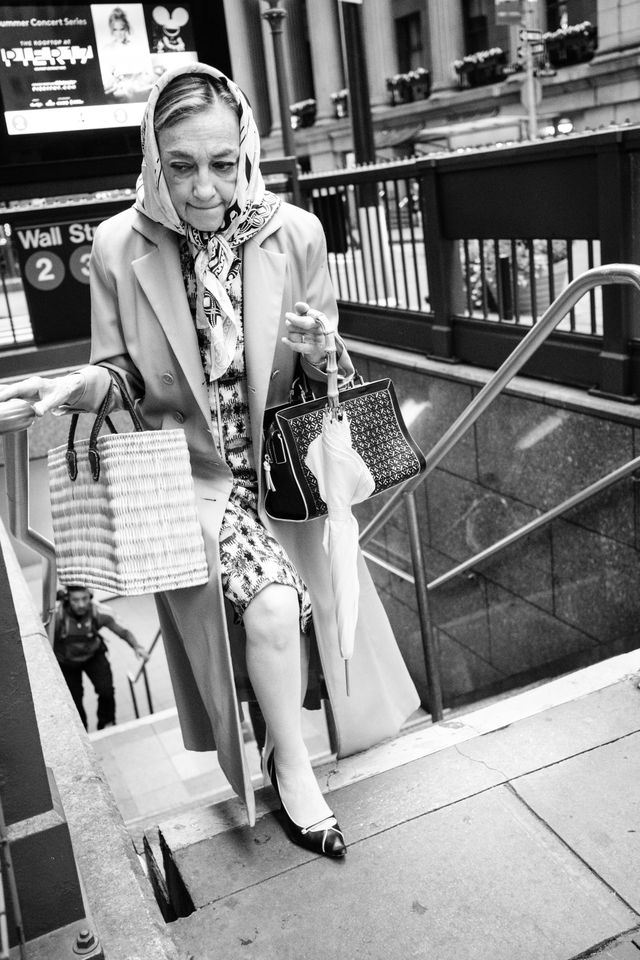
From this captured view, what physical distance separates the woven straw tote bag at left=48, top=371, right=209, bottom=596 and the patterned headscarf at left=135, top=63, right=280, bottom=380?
28 cm

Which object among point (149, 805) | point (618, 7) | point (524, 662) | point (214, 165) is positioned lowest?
point (149, 805)

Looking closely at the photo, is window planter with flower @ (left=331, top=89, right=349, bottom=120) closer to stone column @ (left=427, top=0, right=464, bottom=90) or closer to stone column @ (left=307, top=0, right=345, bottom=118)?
stone column @ (left=307, top=0, right=345, bottom=118)

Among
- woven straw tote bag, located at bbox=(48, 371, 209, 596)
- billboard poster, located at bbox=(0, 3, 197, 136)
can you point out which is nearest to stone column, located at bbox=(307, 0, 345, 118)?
billboard poster, located at bbox=(0, 3, 197, 136)

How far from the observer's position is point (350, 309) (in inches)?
313

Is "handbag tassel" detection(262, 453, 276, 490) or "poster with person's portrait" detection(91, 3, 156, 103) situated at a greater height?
"poster with person's portrait" detection(91, 3, 156, 103)

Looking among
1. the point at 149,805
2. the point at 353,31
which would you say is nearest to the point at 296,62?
the point at 353,31

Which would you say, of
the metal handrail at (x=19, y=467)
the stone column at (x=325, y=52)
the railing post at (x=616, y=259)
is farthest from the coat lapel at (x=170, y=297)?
the stone column at (x=325, y=52)

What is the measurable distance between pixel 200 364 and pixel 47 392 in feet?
1.43

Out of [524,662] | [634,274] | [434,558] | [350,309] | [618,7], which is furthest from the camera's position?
[618,7]

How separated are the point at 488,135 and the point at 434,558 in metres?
17.9

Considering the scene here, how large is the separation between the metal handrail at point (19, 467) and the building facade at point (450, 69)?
49.7 feet

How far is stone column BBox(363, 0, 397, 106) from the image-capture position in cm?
3249

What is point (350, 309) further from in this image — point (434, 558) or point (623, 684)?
point (623, 684)

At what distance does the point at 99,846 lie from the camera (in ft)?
6.75
